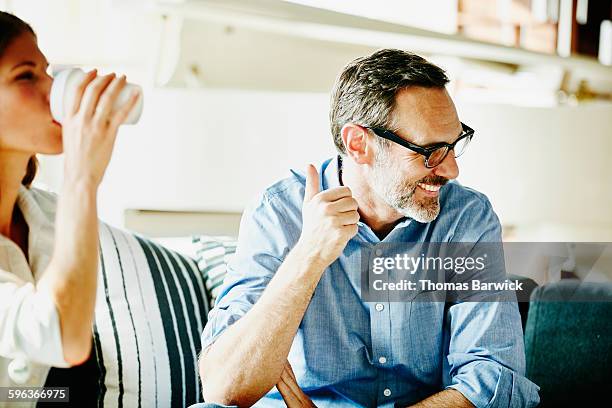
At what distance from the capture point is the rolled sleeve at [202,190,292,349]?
3.62 ft

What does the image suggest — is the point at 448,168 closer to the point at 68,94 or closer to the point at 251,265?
the point at 251,265

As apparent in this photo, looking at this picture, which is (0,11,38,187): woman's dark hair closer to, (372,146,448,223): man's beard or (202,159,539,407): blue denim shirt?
(202,159,539,407): blue denim shirt

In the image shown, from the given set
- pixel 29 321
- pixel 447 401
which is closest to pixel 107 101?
pixel 29 321

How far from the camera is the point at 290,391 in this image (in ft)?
3.66

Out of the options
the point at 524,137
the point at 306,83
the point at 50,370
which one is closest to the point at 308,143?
the point at 306,83

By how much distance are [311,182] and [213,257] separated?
0.30 m

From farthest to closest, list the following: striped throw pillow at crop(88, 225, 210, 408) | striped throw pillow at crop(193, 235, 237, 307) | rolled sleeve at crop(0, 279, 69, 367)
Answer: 1. striped throw pillow at crop(193, 235, 237, 307)
2. striped throw pillow at crop(88, 225, 210, 408)
3. rolled sleeve at crop(0, 279, 69, 367)

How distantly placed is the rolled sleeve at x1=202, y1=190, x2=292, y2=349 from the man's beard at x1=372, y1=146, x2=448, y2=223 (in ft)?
0.55

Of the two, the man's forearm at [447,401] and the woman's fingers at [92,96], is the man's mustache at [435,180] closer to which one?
the man's forearm at [447,401]

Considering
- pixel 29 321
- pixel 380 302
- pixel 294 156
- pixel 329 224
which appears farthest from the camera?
pixel 294 156

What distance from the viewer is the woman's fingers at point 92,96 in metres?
0.87

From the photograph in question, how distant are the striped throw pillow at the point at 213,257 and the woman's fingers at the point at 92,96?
0.48m

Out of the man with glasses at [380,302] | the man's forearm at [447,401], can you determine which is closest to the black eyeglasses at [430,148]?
the man with glasses at [380,302]

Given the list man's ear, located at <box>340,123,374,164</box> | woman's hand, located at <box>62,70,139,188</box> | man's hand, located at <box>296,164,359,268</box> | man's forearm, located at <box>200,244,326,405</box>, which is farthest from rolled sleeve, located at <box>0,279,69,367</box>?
man's ear, located at <box>340,123,374,164</box>
